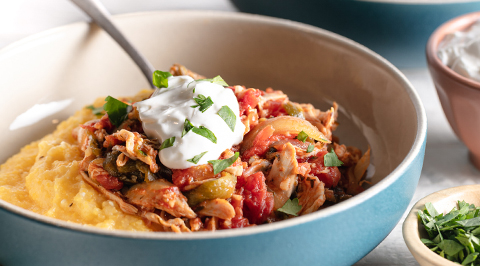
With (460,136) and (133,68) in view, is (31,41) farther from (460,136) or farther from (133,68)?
(460,136)

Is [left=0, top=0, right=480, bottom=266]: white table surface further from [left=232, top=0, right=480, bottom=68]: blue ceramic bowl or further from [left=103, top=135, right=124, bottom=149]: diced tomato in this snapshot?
[left=103, top=135, right=124, bottom=149]: diced tomato

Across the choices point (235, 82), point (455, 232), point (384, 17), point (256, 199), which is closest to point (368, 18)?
point (384, 17)

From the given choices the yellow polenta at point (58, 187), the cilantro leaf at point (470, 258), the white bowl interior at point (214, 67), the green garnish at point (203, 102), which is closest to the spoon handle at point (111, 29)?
A: the white bowl interior at point (214, 67)

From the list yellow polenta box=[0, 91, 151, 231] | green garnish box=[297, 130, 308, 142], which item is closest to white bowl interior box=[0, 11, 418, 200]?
yellow polenta box=[0, 91, 151, 231]

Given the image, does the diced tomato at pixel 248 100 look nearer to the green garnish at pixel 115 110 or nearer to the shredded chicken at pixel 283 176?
the shredded chicken at pixel 283 176

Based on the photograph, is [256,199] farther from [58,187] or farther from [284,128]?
[58,187]

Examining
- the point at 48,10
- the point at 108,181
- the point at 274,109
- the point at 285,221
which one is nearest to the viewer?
the point at 285,221

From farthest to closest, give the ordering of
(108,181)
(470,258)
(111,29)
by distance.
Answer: (111,29), (108,181), (470,258)
